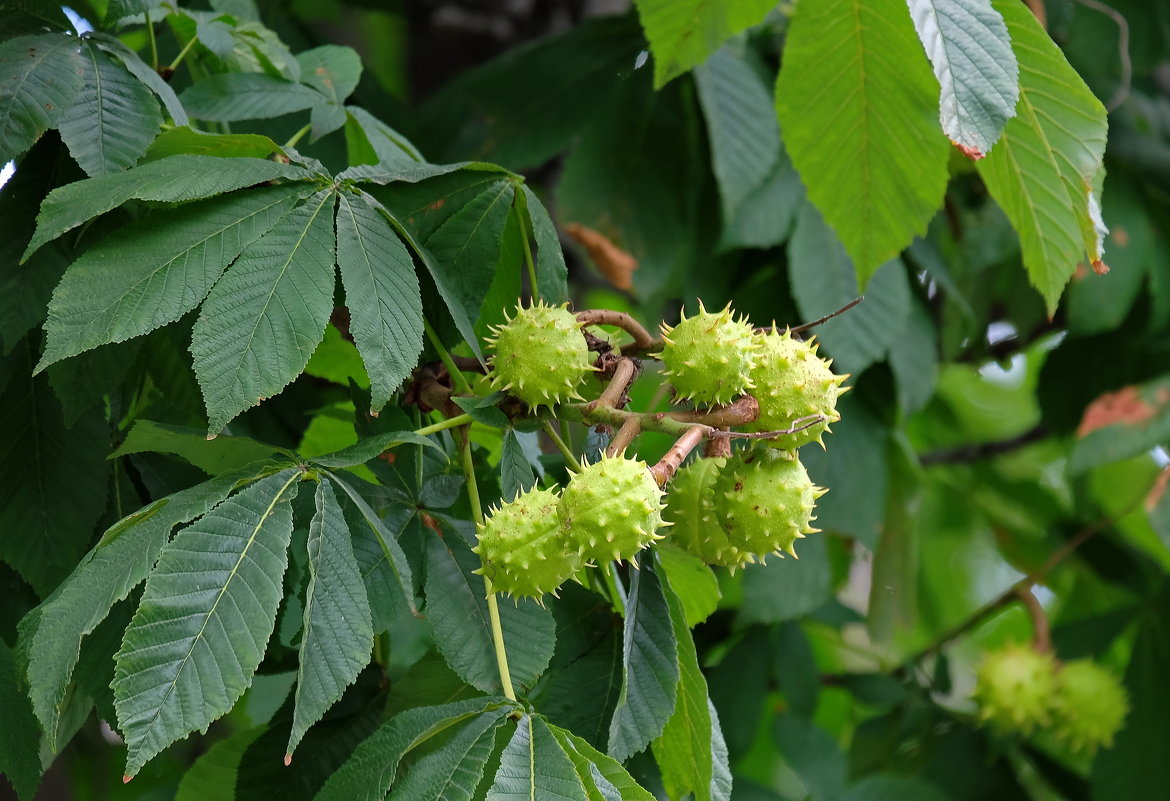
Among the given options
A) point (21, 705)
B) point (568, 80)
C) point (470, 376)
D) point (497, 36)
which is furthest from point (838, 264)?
point (21, 705)

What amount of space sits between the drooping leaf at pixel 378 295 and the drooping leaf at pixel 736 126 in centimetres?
96

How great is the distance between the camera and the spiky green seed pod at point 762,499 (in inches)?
39.5

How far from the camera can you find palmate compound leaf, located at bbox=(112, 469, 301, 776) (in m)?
0.79

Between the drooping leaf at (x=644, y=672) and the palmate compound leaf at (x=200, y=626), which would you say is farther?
the drooping leaf at (x=644, y=672)

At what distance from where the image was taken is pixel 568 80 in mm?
2197

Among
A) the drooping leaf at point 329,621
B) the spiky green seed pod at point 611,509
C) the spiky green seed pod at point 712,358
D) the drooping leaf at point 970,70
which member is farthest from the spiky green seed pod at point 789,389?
the drooping leaf at point 329,621

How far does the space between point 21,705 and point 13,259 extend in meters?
0.41

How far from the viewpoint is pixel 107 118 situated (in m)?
1.08

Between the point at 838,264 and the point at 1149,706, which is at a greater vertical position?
the point at 838,264

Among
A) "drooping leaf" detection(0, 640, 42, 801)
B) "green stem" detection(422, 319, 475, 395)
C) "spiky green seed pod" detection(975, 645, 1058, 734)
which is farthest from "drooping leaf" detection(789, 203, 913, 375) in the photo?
"drooping leaf" detection(0, 640, 42, 801)

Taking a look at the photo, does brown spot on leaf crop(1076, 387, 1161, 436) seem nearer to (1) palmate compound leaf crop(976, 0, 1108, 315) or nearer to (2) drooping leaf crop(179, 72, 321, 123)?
(1) palmate compound leaf crop(976, 0, 1108, 315)

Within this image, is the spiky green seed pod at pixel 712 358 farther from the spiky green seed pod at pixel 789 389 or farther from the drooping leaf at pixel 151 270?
the drooping leaf at pixel 151 270

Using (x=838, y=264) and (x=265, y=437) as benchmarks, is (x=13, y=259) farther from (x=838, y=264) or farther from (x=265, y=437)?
(x=838, y=264)

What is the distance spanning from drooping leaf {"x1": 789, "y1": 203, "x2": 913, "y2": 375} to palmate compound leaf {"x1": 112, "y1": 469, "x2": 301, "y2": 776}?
4.02 feet
